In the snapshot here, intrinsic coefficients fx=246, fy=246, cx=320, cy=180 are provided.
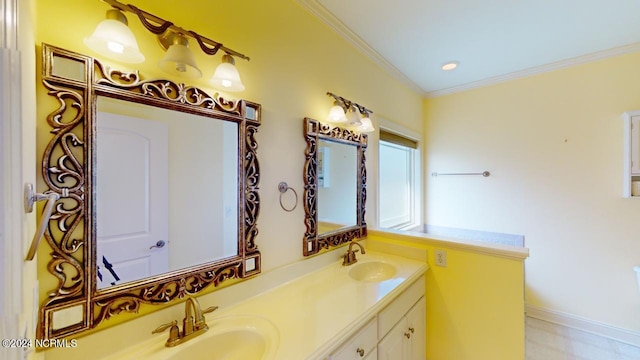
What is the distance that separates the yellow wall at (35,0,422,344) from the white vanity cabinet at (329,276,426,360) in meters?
0.55

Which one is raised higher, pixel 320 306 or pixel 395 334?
pixel 320 306

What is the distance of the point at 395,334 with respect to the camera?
1.39 m

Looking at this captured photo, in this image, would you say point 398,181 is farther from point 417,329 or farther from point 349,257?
point 417,329

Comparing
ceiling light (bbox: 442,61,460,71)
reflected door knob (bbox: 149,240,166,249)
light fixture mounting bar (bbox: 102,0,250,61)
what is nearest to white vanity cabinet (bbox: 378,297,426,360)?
reflected door knob (bbox: 149,240,166,249)

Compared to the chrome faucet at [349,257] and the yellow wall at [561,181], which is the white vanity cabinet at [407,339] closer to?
the chrome faucet at [349,257]

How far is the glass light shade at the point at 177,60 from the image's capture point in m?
0.93

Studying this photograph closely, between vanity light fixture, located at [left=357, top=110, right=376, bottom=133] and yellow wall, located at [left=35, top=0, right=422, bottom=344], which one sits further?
vanity light fixture, located at [left=357, top=110, right=376, bottom=133]

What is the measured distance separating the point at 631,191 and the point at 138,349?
3528 mm

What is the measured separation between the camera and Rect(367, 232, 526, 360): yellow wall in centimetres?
149

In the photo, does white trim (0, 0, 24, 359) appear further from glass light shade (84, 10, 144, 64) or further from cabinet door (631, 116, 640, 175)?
cabinet door (631, 116, 640, 175)

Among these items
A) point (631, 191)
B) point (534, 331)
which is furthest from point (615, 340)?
point (631, 191)

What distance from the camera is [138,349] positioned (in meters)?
0.88

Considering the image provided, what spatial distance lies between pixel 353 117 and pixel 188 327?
153cm

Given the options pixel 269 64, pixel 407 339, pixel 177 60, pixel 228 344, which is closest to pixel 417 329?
pixel 407 339
